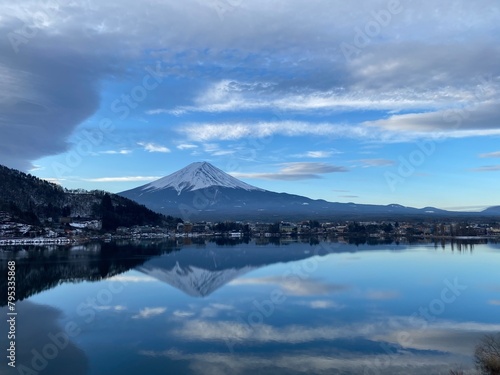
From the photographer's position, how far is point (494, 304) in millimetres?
9367

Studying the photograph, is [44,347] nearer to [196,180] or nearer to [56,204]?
[56,204]

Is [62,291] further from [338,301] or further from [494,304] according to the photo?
[494,304]

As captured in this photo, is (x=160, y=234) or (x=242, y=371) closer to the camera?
(x=242, y=371)

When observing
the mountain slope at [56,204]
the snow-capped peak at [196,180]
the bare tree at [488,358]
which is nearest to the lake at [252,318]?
the bare tree at [488,358]

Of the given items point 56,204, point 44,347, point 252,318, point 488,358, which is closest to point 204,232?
point 56,204

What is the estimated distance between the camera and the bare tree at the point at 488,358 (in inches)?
208

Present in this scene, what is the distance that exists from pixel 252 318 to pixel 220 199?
269 ft

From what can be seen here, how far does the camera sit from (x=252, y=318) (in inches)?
328

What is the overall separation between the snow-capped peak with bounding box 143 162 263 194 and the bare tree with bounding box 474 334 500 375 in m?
85.3

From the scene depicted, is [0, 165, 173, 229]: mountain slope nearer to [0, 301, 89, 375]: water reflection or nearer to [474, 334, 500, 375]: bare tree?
[0, 301, 89, 375]: water reflection

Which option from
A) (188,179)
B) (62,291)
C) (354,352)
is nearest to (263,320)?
(354,352)

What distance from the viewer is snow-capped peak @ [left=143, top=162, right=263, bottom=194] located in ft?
308

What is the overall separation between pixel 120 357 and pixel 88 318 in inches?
103

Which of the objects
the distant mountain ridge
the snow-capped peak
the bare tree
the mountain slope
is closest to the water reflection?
the bare tree
